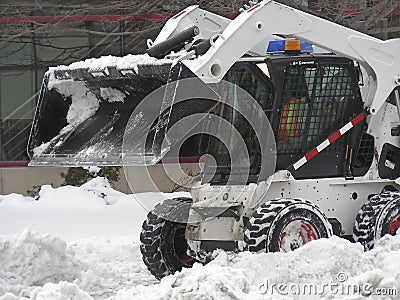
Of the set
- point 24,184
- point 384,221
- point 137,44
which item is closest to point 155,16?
point 137,44

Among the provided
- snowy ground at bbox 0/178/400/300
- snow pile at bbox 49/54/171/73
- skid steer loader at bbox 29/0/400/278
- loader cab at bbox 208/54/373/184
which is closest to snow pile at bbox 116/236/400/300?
snowy ground at bbox 0/178/400/300

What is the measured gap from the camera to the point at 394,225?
26.9 ft

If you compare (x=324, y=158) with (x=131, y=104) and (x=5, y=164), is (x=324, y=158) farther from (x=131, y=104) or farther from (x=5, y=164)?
(x=5, y=164)

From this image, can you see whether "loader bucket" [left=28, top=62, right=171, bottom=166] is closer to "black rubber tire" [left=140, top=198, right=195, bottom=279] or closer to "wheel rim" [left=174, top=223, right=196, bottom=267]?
"black rubber tire" [left=140, top=198, right=195, bottom=279]

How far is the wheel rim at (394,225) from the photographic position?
8.13 m

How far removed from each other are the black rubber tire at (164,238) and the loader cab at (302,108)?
0.60m

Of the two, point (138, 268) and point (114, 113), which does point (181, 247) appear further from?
point (114, 113)

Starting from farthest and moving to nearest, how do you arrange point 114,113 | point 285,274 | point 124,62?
point 114,113 < point 124,62 < point 285,274

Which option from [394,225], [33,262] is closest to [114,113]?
[33,262]

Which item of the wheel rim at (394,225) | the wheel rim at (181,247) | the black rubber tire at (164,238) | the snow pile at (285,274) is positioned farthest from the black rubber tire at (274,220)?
the wheel rim at (181,247)

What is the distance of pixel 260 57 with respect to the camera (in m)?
7.96

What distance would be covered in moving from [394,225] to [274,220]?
59.4 inches

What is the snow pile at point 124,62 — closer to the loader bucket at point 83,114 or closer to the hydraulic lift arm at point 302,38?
the loader bucket at point 83,114

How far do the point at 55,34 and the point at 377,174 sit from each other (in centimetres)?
854
